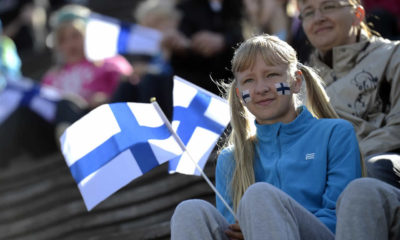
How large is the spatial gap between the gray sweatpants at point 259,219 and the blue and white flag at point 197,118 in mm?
716

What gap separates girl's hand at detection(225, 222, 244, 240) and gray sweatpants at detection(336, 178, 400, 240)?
→ 401 millimetres

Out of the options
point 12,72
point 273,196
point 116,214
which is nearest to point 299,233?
point 273,196

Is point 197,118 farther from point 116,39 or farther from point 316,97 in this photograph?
point 116,39

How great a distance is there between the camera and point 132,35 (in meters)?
7.98

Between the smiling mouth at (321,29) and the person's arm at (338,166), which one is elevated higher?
the smiling mouth at (321,29)

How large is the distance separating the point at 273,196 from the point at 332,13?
1.59 metres

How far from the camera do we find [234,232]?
3688mm

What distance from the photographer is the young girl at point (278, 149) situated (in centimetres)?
370

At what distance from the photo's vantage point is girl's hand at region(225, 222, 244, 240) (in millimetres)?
3670

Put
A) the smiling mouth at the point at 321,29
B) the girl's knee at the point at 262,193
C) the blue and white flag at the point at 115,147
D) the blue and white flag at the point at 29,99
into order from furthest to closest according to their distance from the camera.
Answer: the blue and white flag at the point at 29,99 < the smiling mouth at the point at 321,29 < the blue and white flag at the point at 115,147 < the girl's knee at the point at 262,193

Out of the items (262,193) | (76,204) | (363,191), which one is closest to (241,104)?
(262,193)

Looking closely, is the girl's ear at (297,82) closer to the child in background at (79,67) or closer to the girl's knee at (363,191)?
the girl's knee at (363,191)

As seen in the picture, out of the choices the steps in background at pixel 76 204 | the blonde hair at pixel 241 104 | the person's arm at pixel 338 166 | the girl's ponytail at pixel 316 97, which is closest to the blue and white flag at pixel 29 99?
the steps in background at pixel 76 204

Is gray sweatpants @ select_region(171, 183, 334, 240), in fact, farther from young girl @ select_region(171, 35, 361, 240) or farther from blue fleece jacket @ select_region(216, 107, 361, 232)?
blue fleece jacket @ select_region(216, 107, 361, 232)
